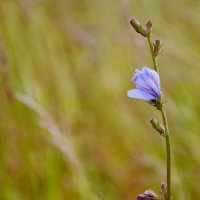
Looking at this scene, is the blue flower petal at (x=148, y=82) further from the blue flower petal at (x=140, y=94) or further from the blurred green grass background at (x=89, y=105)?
the blurred green grass background at (x=89, y=105)

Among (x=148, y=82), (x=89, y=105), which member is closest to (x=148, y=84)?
(x=148, y=82)

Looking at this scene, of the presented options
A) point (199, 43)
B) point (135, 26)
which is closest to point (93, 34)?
point (199, 43)

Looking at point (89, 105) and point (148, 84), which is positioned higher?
point (89, 105)

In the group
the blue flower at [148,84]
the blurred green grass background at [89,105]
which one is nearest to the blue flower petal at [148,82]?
the blue flower at [148,84]

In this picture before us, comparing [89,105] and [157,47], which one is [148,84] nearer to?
[157,47]

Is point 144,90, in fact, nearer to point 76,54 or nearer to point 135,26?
point 135,26

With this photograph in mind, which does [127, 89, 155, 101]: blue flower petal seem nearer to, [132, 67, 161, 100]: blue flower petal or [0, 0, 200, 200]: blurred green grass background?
[132, 67, 161, 100]: blue flower petal

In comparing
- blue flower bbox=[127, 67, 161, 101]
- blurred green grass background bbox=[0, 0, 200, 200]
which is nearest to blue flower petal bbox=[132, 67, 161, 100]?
blue flower bbox=[127, 67, 161, 101]

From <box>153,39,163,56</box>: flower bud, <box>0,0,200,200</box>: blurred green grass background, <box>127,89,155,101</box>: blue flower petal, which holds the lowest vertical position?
<box>127,89,155,101</box>: blue flower petal
